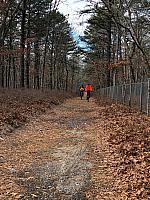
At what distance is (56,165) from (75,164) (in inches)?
17.0

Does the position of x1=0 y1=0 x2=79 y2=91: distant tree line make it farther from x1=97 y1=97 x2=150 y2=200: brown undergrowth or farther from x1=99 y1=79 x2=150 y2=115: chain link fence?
x1=97 y1=97 x2=150 y2=200: brown undergrowth

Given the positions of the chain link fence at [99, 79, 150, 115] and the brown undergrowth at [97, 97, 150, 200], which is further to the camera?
the chain link fence at [99, 79, 150, 115]

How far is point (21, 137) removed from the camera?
34.9ft

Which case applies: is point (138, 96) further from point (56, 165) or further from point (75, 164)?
point (56, 165)

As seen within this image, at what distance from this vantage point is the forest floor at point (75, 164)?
5.77 metres

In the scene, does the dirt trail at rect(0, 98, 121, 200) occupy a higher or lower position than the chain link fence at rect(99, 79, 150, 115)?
lower

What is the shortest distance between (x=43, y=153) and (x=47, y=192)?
9.31 feet

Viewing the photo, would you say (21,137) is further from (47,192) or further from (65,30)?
(65,30)

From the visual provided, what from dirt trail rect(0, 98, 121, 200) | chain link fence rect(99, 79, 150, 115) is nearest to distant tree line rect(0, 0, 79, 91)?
chain link fence rect(99, 79, 150, 115)

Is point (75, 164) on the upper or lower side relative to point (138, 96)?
lower

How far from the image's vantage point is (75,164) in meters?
7.52

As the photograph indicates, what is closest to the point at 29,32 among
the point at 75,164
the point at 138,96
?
the point at 138,96

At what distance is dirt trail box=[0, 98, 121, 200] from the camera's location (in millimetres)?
5777

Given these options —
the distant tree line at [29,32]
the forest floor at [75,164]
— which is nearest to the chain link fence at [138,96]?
the forest floor at [75,164]
